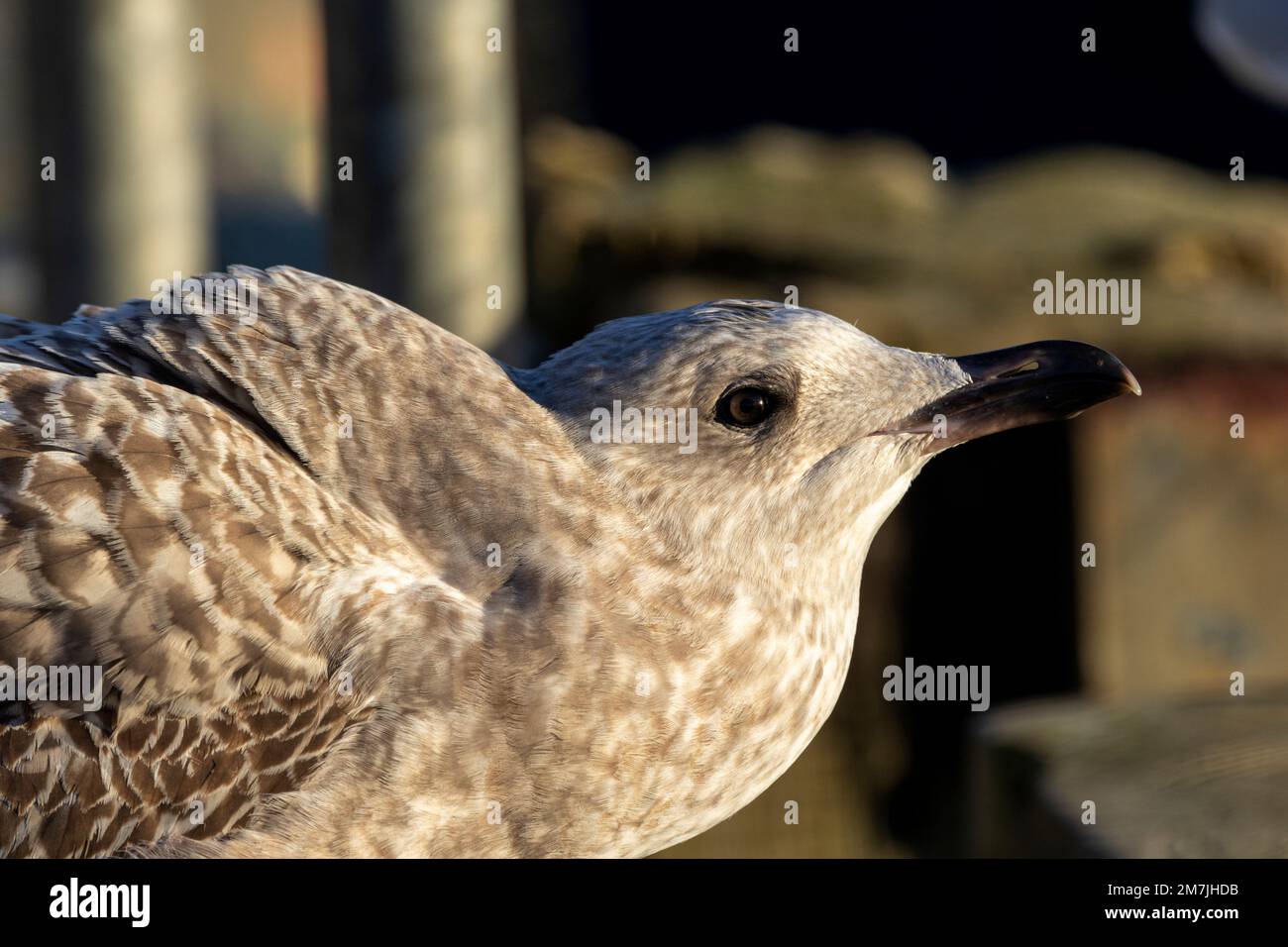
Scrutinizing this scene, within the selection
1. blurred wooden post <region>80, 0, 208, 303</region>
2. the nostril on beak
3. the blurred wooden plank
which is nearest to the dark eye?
the nostril on beak

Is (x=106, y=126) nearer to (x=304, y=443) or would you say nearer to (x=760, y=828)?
(x=304, y=443)

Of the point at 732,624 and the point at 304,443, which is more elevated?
the point at 304,443

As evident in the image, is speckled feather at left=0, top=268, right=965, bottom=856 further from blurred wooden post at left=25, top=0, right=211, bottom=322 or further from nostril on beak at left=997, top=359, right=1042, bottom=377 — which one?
blurred wooden post at left=25, top=0, right=211, bottom=322

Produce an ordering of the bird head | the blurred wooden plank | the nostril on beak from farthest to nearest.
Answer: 1. the blurred wooden plank
2. the nostril on beak
3. the bird head

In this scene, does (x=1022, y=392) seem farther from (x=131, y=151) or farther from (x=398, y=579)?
(x=131, y=151)

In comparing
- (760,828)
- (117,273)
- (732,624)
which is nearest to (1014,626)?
(760,828)
